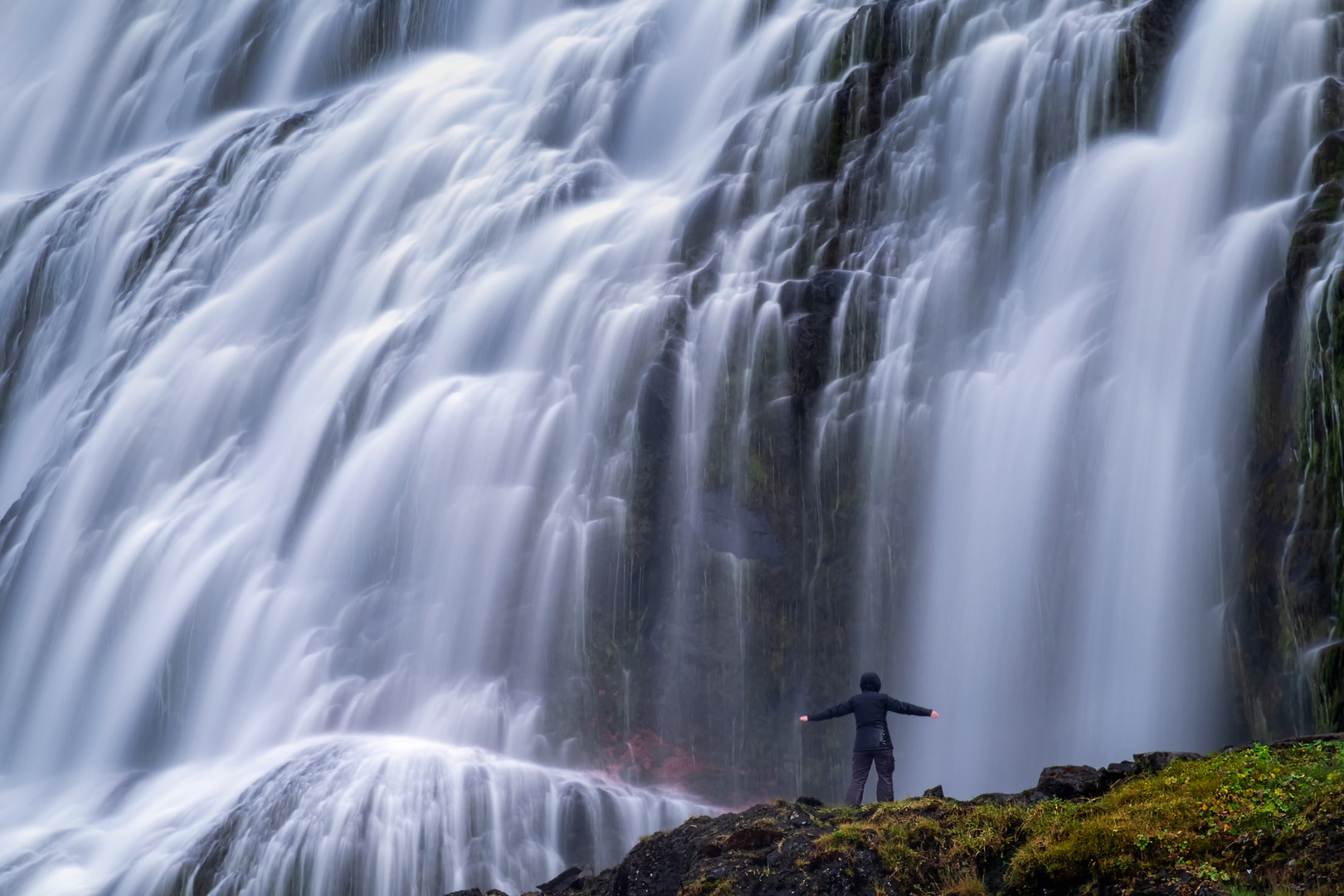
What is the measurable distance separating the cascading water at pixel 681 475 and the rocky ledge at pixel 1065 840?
4222 millimetres

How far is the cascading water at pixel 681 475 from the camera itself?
41.2ft

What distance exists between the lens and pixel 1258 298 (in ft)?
40.8

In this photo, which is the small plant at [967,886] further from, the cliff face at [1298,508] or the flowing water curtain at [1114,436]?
the flowing water curtain at [1114,436]

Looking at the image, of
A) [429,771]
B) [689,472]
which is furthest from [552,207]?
[429,771]

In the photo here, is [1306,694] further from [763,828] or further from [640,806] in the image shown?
[640,806]

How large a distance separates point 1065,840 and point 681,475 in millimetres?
8946

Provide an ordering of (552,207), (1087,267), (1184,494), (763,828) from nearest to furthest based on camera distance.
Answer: (763,828) < (1184,494) < (1087,267) < (552,207)

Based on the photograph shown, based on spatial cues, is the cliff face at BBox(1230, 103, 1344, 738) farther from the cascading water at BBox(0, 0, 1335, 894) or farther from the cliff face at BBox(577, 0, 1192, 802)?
the cliff face at BBox(577, 0, 1192, 802)

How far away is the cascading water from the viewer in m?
12.6

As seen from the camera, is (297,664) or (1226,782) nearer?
(1226,782)

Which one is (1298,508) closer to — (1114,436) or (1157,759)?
(1114,436)

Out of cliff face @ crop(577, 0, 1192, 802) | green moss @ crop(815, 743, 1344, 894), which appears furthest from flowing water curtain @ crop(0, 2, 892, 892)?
green moss @ crop(815, 743, 1344, 894)

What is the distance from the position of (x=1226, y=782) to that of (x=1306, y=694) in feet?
12.9

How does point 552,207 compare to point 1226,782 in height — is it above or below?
above
